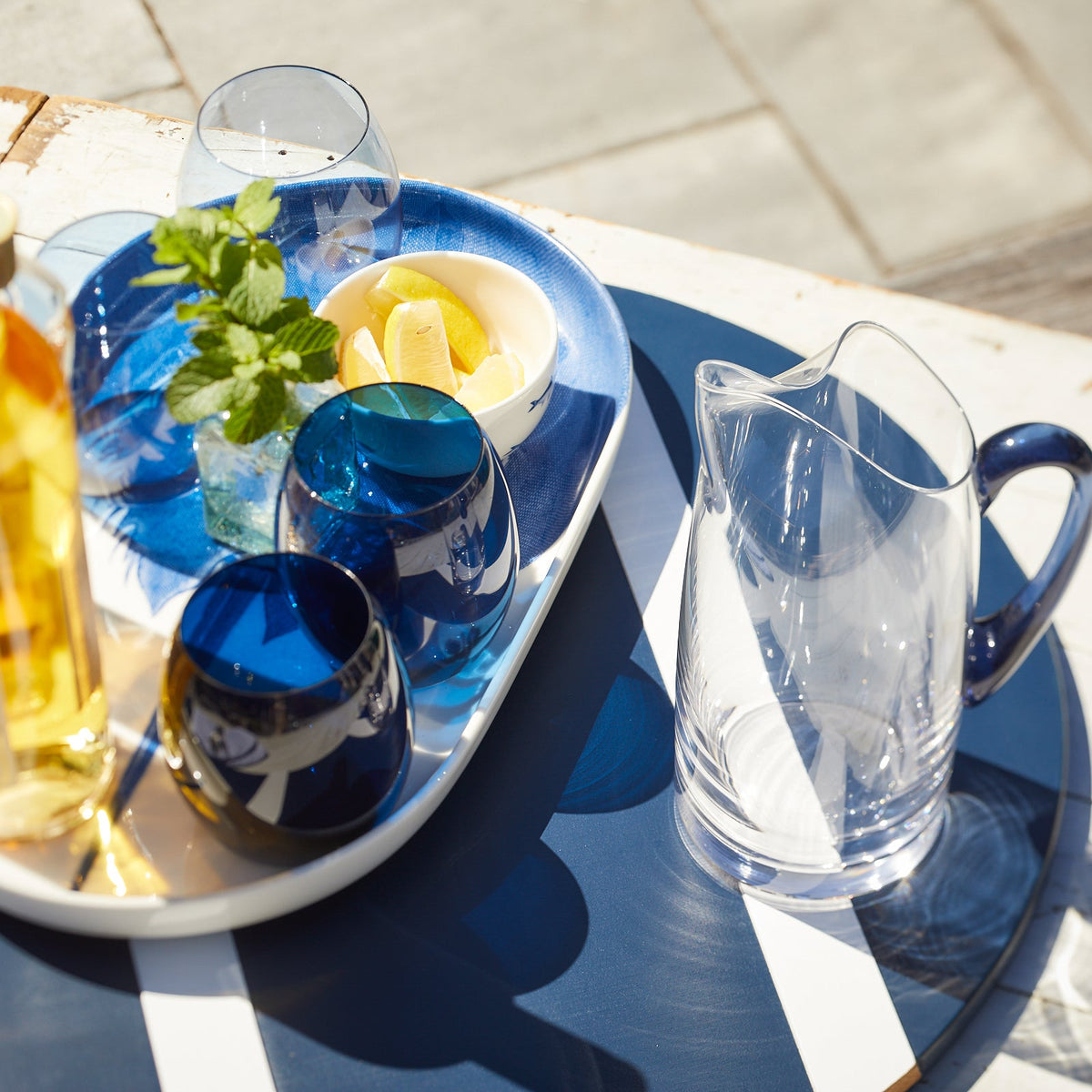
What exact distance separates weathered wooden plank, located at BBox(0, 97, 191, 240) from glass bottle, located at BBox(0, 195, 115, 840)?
0.32 m

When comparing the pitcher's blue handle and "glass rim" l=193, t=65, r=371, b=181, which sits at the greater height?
"glass rim" l=193, t=65, r=371, b=181

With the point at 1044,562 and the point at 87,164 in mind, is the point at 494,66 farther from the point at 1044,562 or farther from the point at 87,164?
the point at 1044,562

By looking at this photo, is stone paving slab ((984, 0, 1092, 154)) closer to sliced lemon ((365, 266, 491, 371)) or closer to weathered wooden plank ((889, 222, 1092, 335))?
weathered wooden plank ((889, 222, 1092, 335))

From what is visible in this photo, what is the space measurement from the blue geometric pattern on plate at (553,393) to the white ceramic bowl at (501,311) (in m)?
0.03

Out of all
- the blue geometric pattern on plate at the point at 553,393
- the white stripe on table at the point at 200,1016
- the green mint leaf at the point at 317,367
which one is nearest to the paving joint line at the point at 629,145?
the blue geometric pattern on plate at the point at 553,393

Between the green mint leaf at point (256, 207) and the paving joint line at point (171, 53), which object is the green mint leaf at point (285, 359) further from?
the paving joint line at point (171, 53)

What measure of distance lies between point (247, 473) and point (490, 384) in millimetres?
122

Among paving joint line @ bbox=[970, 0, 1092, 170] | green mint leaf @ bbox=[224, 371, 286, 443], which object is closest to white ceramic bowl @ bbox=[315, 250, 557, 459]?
green mint leaf @ bbox=[224, 371, 286, 443]

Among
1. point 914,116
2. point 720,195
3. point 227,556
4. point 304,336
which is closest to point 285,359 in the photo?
point 304,336

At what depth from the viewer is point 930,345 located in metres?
0.82

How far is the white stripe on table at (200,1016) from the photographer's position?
433 millimetres

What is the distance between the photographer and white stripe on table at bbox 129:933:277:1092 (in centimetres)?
43

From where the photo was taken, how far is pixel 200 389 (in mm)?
462

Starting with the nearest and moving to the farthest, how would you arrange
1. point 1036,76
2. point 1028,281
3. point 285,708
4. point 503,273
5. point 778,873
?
point 285,708 → point 778,873 → point 503,273 → point 1028,281 → point 1036,76
